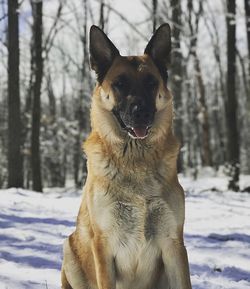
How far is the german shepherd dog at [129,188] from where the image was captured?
10.5 ft

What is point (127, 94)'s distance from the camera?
3447 millimetres

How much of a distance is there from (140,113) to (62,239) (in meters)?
3.33

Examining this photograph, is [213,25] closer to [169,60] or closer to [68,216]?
[68,216]

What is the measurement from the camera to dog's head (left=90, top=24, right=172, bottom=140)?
11.1ft

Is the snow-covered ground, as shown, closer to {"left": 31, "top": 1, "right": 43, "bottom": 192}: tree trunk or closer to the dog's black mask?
the dog's black mask

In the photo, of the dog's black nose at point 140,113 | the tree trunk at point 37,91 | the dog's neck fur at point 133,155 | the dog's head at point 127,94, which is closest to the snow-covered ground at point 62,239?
the dog's neck fur at point 133,155

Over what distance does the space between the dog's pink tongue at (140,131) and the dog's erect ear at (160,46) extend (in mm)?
634

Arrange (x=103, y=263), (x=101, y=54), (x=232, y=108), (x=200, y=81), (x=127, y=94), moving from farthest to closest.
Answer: (x=200, y=81)
(x=232, y=108)
(x=101, y=54)
(x=127, y=94)
(x=103, y=263)

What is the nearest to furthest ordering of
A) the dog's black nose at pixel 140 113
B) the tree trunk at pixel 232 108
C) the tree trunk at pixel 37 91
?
the dog's black nose at pixel 140 113
the tree trunk at pixel 232 108
the tree trunk at pixel 37 91

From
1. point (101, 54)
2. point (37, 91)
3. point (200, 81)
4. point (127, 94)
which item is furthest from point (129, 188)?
point (200, 81)

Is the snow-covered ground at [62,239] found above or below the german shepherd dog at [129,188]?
below

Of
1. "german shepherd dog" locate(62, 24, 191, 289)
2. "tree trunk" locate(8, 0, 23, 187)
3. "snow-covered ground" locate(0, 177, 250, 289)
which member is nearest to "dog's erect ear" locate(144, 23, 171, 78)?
"german shepherd dog" locate(62, 24, 191, 289)

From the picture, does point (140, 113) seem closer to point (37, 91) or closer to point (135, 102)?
point (135, 102)

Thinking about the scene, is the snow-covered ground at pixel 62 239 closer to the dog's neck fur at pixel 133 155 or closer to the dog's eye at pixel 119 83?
the dog's neck fur at pixel 133 155
